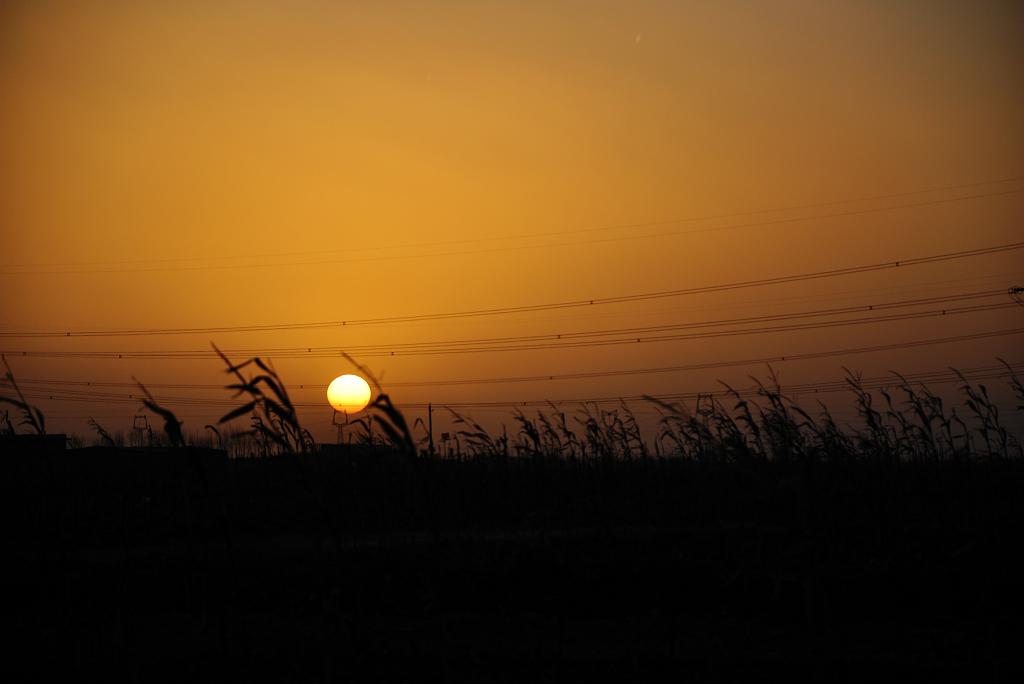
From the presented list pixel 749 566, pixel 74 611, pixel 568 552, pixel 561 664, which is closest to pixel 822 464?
pixel 749 566

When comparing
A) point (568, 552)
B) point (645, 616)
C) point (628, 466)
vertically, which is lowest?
point (645, 616)

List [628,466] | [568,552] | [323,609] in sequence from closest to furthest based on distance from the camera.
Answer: [323,609] < [568,552] < [628,466]

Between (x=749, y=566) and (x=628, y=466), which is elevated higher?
(x=628, y=466)

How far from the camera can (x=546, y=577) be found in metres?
12.8

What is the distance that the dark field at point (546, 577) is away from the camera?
8703mm

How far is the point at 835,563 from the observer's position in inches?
485

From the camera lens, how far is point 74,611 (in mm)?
12367

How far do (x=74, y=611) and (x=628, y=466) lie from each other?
12099 millimetres

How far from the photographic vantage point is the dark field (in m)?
8.70

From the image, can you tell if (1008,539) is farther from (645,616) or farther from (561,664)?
(561,664)

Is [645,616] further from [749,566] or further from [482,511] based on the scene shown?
[482,511]

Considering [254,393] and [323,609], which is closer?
[254,393]

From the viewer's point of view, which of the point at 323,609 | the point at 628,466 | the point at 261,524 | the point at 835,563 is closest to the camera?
the point at 323,609

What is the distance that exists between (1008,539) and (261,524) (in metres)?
13.6
